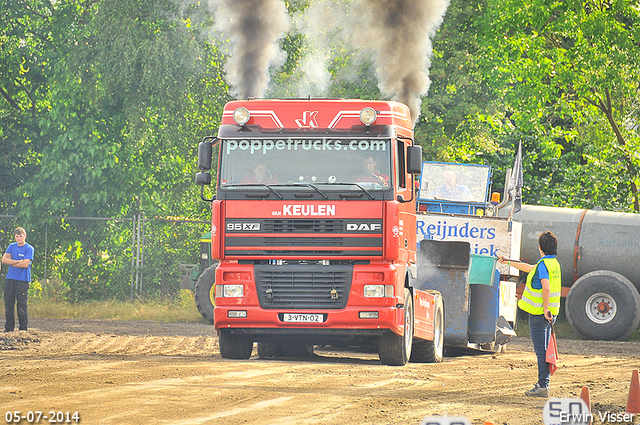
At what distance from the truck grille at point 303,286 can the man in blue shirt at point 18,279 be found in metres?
6.46

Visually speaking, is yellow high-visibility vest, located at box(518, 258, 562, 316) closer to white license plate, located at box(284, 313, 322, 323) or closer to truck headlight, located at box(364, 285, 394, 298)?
truck headlight, located at box(364, 285, 394, 298)

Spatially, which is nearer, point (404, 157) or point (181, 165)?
point (404, 157)

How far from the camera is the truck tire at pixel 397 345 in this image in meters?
12.7

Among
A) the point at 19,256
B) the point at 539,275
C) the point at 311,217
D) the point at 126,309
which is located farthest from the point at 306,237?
the point at 126,309

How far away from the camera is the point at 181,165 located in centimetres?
2759

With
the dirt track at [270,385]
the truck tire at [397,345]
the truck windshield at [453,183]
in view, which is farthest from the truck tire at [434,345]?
the truck windshield at [453,183]

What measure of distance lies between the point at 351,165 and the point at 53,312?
1370 cm

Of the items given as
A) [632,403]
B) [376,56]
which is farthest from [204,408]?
[376,56]

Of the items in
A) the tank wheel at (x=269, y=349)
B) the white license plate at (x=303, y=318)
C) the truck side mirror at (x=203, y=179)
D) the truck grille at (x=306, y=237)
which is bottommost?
the tank wheel at (x=269, y=349)

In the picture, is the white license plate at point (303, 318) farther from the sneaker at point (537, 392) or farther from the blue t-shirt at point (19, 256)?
the blue t-shirt at point (19, 256)

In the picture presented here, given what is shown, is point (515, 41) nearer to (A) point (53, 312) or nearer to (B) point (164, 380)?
(A) point (53, 312)

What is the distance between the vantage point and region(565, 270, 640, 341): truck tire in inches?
795

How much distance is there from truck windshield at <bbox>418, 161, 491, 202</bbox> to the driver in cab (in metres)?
7.52

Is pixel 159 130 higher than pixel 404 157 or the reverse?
higher
